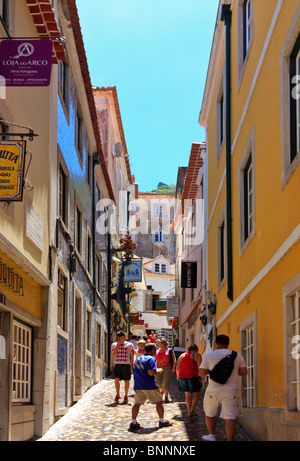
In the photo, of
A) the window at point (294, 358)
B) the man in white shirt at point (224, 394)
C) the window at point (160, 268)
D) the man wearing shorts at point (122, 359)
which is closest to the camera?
the window at point (294, 358)

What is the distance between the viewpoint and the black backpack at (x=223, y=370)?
920 centimetres

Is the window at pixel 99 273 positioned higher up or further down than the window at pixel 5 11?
further down

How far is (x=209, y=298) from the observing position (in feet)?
65.1

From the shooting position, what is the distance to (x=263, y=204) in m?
10.3

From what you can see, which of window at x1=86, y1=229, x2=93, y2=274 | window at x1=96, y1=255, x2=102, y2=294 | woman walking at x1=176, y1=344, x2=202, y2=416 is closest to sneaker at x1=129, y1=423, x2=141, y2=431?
woman walking at x1=176, y1=344, x2=202, y2=416

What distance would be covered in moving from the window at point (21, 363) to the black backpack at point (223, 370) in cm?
317

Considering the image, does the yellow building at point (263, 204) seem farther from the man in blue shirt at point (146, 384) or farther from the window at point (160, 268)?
the window at point (160, 268)

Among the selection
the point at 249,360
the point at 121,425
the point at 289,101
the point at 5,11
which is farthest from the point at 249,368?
the point at 5,11

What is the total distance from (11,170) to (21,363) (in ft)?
13.0

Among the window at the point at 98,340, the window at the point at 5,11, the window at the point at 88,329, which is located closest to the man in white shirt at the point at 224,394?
the window at the point at 5,11

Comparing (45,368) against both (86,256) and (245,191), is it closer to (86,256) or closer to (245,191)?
(245,191)

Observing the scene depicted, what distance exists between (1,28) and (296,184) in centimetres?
464

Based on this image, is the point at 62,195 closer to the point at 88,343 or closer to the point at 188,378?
the point at 188,378

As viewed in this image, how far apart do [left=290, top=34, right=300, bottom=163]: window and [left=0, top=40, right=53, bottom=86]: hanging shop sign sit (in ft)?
10.1
